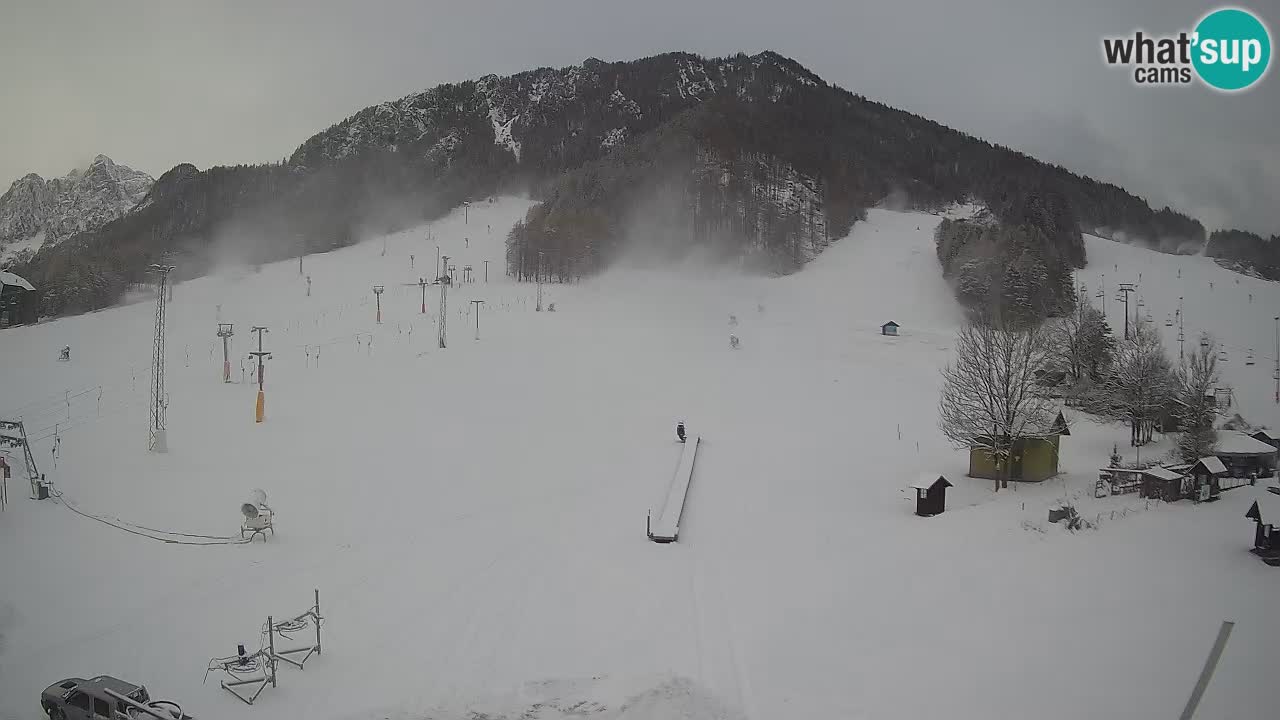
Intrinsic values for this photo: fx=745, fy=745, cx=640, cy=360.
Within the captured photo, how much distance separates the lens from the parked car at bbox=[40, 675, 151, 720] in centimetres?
1046

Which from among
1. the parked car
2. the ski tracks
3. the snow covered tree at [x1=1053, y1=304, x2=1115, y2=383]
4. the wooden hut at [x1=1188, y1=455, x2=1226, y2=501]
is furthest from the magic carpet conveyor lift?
the snow covered tree at [x1=1053, y1=304, x2=1115, y2=383]

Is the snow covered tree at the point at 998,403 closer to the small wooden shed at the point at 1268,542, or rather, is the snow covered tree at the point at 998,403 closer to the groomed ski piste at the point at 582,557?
the groomed ski piste at the point at 582,557

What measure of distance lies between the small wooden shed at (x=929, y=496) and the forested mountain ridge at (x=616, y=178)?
49.5 m

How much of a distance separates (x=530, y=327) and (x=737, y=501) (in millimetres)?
35726

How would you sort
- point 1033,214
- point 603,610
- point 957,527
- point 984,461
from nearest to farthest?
point 603,610 < point 957,527 < point 984,461 < point 1033,214

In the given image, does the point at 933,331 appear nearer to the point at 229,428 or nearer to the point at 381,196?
the point at 229,428

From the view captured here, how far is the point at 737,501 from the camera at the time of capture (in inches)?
957

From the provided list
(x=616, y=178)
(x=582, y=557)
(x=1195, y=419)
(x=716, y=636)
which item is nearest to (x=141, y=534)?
(x=582, y=557)

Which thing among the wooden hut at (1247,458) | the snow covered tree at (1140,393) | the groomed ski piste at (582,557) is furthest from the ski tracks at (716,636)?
the snow covered tree at (1140,393)

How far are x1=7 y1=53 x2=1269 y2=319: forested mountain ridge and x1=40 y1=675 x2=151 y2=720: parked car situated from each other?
4384cm

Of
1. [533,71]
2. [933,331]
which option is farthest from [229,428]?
[533,71]

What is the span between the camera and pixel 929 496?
2192 centimetres

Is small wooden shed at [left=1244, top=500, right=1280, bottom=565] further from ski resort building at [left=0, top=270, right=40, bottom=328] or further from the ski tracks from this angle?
ski resort building at [left=0, top=270, right=40, bottom=328]

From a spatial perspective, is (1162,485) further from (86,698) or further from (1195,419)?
(86,698)
